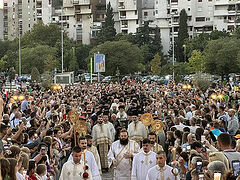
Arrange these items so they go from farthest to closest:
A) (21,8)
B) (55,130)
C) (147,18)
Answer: (21,8), (147,18), (55,130)

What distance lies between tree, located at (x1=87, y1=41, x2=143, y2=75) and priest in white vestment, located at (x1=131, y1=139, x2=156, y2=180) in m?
68.9

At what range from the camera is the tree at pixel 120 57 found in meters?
80.3

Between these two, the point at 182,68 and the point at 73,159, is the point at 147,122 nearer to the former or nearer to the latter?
the point at 73,159

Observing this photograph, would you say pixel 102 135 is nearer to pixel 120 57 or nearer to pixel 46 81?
pixel 46 81

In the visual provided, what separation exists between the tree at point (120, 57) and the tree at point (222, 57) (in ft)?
46.5

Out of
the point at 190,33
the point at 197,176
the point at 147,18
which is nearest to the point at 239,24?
the point at 190,33

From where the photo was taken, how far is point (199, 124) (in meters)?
14.6

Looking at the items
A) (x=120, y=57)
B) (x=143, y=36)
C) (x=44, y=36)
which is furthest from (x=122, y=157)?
(x=44, y=36)

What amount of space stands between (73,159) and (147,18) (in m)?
109

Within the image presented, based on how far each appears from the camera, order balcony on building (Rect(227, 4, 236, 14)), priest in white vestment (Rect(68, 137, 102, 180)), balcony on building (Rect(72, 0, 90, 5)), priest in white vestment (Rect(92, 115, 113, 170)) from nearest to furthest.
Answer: priest in white vestment (Rect(68, 137, 102, 180)) < priest in white vestment (Rect(92, 115, 113, 170)) < balcony on building (Rect(227, 4, 236, 14)) < balcony on building (Rect(72, 0, 90, 5))

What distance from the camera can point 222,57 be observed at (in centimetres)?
6831

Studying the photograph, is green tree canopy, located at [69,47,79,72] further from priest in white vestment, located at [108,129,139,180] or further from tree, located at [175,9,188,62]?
priest in white vestment, located at [108,129,139,180]

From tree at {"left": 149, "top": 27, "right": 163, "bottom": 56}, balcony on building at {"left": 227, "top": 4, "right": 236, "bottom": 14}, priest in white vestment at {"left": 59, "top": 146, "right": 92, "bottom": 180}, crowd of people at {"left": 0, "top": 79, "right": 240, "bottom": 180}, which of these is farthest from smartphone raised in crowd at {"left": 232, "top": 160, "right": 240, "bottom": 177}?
balcony on building at {"left": 227, "top": 4, "right": 236, "bottom": 14}

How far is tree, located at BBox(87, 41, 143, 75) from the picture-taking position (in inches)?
3163
